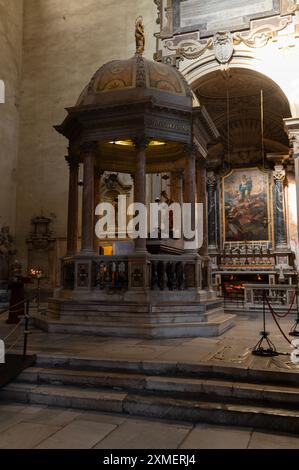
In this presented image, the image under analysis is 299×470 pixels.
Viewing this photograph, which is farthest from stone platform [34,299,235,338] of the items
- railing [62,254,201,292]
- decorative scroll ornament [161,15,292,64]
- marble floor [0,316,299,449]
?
decorative scroll ornament [161,15,292,64]

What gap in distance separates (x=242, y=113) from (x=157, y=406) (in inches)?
595

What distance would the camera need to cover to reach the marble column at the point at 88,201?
7.65 meters

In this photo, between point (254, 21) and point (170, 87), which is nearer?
point (170, 87)

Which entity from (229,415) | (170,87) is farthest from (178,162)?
(229,415)

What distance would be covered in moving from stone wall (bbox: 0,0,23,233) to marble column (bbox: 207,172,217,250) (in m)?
7.83

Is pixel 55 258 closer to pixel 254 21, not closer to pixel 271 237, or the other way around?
pixel 271 237

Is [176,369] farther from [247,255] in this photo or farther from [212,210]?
[212,210]

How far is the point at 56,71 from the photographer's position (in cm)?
1590

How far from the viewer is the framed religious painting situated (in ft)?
56.3

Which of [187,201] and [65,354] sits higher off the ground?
[187,201]

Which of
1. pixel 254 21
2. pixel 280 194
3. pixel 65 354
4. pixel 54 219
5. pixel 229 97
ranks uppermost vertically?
pixel 254 21

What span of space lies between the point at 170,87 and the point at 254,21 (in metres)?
6.82
